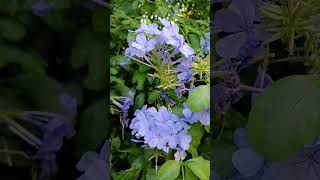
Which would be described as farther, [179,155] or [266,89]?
[179,155]

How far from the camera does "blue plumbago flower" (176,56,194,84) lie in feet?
3.38

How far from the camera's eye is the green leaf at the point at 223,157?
0.91m

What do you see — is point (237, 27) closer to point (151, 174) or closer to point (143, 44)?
point (143, 44)

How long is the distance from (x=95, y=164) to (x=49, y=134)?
0.38 ft

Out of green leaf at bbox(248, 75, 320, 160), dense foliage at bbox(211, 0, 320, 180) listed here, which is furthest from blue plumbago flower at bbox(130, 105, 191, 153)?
green leaf at bbox(248, 75, 320, 160)

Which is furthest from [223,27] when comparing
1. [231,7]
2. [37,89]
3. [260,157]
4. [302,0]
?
[37,89]

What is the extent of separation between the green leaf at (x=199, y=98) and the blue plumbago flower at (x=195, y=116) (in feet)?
0.09

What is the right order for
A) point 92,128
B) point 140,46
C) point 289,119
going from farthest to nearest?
1. point 140,46
2. point 92,128
3. point 289,119

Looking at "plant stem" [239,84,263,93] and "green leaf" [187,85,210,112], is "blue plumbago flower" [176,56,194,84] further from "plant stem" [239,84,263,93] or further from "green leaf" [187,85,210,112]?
"plant stem" [239,84,263,93]

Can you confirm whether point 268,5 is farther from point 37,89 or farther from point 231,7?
point 37,89

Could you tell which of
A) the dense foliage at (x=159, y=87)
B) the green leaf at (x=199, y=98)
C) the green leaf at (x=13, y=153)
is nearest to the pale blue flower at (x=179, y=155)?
the dense foliage at (x=159, y=87)

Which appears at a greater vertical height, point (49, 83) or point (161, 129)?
point (49, 83)

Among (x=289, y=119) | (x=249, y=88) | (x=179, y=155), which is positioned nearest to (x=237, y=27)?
(x=249, y=88)

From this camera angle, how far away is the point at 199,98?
979 mm
